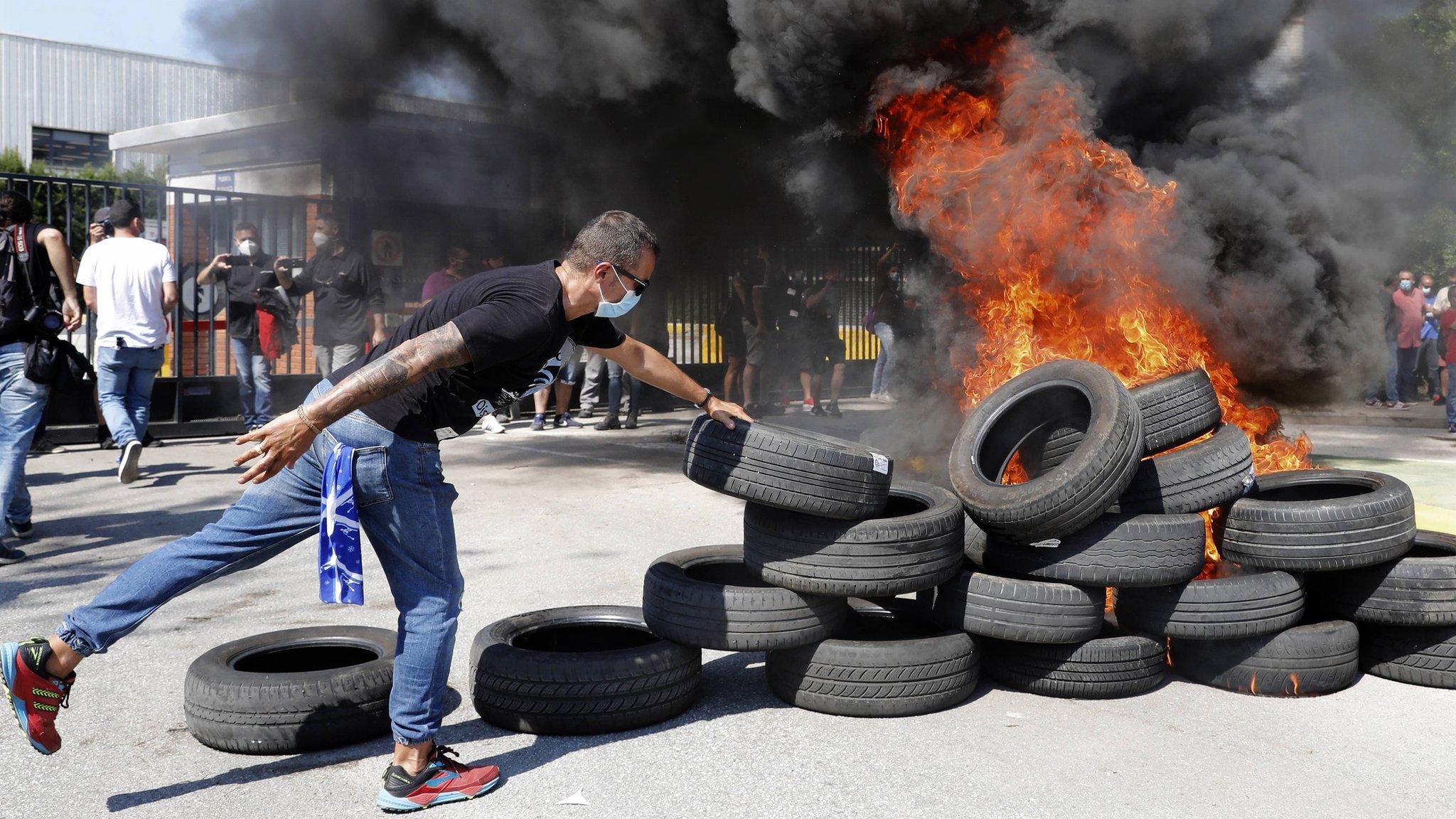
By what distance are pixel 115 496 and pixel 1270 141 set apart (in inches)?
379

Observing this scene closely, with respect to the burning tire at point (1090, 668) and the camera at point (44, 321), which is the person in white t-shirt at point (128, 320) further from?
the burning tire at point (1090, 668)

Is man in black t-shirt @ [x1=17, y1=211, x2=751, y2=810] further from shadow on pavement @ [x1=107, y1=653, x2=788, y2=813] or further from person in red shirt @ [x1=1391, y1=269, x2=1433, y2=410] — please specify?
person in red shirt @ [x1=1391, y1=269, x2=1433, y2=410]

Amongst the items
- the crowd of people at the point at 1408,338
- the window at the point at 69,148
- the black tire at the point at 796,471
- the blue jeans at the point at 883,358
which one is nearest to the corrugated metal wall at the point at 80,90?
the window at the point at 69,148

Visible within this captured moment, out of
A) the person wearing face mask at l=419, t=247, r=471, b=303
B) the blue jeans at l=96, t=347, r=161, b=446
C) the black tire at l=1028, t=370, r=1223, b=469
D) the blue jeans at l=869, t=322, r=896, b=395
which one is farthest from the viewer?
the blue jeans at l=869, t=322, r=896, b=395

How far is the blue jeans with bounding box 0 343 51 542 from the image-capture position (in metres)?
6.38

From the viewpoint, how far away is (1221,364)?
8.15 metres

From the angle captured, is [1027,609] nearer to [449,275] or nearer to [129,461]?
[129,461]

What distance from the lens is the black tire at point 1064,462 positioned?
4.11 m

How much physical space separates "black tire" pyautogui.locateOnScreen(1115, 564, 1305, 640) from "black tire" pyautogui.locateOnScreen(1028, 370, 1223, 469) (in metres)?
0.84

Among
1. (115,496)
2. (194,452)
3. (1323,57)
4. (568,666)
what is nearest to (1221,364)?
(1323,57)

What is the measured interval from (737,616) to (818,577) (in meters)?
0.32

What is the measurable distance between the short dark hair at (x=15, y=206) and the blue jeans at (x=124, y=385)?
173 centimetres

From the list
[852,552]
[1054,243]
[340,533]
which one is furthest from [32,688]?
[1054,243]

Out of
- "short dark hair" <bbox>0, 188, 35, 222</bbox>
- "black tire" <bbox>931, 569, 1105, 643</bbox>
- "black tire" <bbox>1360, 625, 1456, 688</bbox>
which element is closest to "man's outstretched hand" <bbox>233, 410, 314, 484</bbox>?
"black tire" <bbox>931, 569, 1105, 643</bbox>
